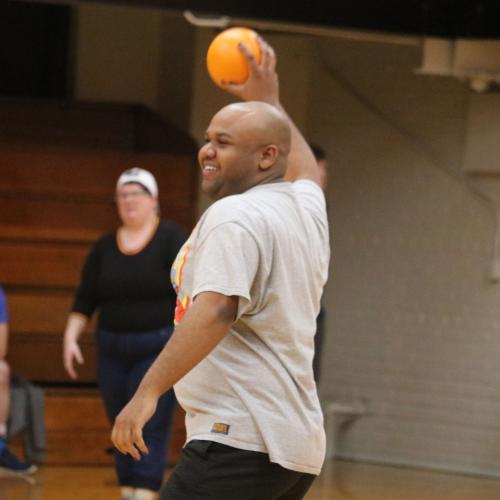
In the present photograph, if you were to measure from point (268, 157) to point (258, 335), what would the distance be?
1.36 ft

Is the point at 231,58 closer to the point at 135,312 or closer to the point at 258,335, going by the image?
the point at 258,335

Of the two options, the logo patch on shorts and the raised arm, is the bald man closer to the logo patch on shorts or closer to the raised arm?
the logo patch on shorts

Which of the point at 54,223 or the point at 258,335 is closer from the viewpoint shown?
the point at 258,335

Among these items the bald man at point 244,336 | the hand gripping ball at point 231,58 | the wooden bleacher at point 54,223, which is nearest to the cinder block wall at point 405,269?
the wooden bleacher at point 54,223

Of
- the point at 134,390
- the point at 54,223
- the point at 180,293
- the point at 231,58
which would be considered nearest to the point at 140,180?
the point at 134,390

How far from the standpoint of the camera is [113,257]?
5699 millimetres

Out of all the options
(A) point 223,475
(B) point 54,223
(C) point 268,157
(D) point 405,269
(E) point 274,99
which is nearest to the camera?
(A) point 223,475

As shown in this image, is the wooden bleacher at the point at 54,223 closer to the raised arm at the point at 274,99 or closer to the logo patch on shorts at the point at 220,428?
the raised arm at the point at 274,99

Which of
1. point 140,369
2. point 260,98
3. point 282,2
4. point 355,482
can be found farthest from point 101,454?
point 260,98

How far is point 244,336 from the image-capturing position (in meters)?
2.62

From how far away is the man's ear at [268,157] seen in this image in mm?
2715

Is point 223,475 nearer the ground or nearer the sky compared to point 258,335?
nearer the ground

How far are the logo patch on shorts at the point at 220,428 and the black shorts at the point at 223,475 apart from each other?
29 millimetres

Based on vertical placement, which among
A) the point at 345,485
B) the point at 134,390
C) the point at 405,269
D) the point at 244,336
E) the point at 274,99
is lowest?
the point at 345,485
